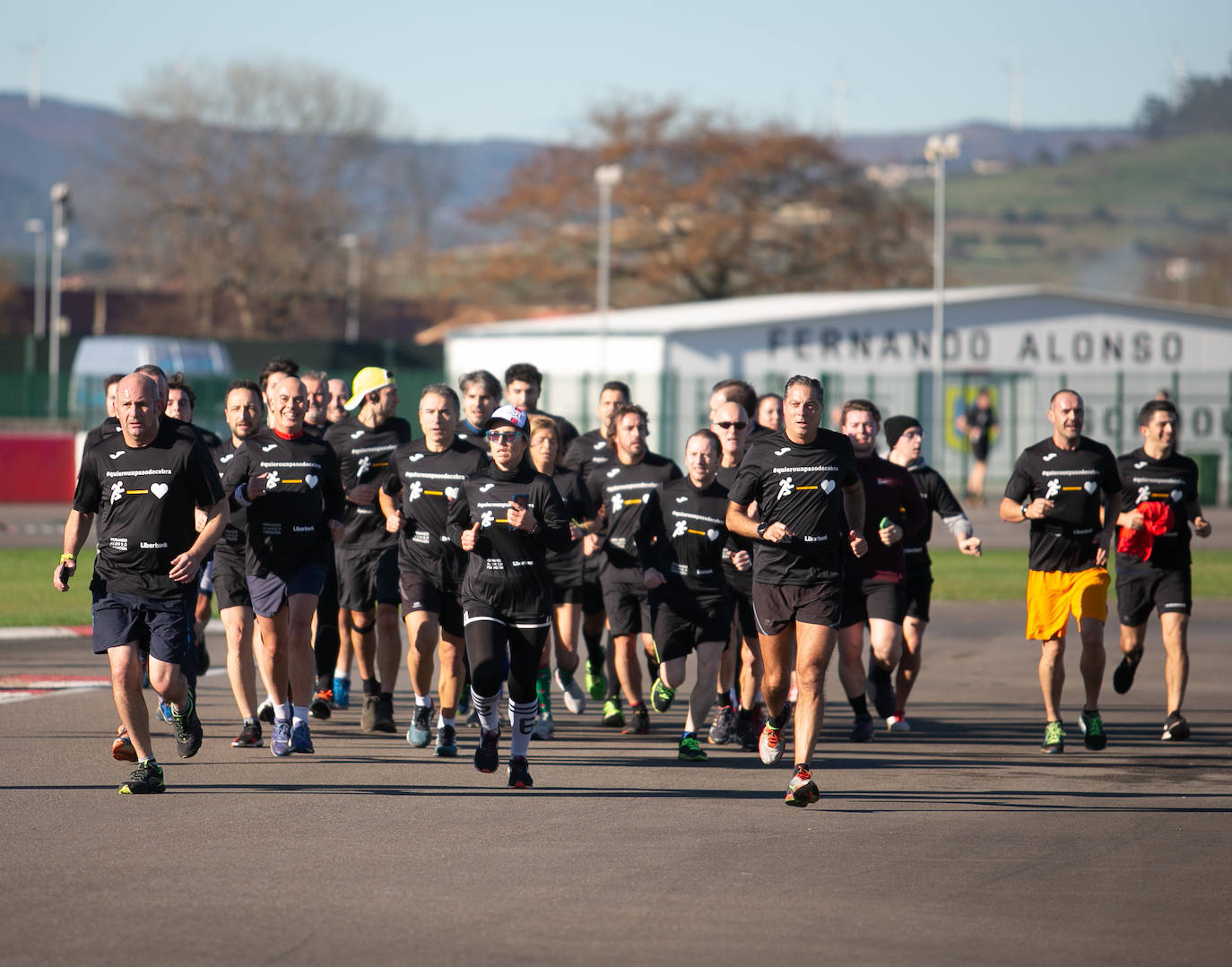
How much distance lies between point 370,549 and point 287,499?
1.34m

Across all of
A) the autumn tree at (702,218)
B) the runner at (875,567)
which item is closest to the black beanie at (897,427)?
the runner at (875,567)

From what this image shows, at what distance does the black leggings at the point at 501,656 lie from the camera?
9000 mm

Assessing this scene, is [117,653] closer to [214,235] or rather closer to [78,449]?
[78,449]

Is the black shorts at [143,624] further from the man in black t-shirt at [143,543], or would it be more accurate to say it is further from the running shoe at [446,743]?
the running shoe at [446,743]

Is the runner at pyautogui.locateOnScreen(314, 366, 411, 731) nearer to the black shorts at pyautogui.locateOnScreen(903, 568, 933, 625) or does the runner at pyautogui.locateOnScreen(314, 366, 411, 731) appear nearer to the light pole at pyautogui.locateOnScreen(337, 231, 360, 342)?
the black shorts at pyautogui.locateOnScreen(903, 568, 933, 625)

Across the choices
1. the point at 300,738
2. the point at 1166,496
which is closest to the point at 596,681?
the point at 300,738

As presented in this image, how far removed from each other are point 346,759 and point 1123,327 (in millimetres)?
38657

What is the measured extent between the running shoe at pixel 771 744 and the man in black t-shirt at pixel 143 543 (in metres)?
3.14

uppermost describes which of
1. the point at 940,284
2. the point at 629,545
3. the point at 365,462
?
the point at 940,284

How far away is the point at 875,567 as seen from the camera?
10.9 meters

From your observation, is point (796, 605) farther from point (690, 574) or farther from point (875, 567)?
point (875, 567)

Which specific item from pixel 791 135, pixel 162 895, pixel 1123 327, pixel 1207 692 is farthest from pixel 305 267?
pixel 162 895

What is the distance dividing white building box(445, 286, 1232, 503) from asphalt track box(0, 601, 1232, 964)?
97.9ft

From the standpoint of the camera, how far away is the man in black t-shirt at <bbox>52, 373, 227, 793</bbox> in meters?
8.63
